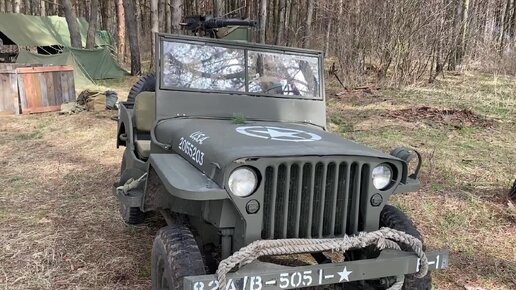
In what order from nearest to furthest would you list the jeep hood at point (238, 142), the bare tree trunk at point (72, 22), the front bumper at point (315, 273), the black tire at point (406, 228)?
the front bumper at point (315, 273) → the jeep hood at point (238, 142) → the black tire at point (406, 228) → the bare tree trunk at point (72, 22)

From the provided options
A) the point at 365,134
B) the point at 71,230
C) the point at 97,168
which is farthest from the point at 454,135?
the point at 71,230

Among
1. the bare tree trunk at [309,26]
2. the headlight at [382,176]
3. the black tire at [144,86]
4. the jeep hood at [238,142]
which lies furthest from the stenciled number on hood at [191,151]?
the bare tree trunk at [309,26]

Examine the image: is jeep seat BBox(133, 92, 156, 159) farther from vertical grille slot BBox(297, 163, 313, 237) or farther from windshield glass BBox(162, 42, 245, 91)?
vertical grille slot BBox(297, 163, 313, 237)

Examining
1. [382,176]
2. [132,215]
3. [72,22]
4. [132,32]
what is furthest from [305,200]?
[72,22]

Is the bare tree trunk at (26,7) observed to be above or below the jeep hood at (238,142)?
above

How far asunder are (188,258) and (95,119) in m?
7.95

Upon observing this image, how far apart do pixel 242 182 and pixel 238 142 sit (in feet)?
1.18

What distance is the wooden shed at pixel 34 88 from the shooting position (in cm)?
1047

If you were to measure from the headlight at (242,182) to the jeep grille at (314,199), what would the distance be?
0.25ft

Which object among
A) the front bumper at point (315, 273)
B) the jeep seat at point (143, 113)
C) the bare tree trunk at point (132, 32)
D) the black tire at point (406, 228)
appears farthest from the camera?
the bare tree trunk at point (132, 32)

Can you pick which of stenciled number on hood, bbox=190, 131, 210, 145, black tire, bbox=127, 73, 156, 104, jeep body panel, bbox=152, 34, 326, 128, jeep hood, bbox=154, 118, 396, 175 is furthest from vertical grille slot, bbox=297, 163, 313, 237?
black tire, bbox=127, 73, 156, 104

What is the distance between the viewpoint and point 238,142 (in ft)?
8.97

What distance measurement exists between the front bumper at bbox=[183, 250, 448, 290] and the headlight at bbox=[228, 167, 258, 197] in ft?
1.21

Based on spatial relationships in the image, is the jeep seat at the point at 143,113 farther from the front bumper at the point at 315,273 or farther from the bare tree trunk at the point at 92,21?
the bare tree trunk at the point at 92,21
